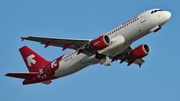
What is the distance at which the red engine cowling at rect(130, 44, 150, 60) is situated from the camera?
57.7 metres

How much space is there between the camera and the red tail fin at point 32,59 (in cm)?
6129

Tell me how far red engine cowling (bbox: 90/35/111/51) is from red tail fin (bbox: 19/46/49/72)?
1055cm

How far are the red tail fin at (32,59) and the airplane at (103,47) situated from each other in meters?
1.94

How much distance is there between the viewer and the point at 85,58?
181ft

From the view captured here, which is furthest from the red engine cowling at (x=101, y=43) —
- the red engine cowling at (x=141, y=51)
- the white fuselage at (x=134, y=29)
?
the red engine cowling at (x=141, y=51)

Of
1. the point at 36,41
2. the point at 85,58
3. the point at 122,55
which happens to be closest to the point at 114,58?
the point at 122,55

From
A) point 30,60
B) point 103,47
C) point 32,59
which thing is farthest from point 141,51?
point 30,60

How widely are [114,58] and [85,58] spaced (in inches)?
197

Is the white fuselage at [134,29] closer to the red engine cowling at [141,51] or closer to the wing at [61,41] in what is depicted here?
the wing at [61,41]

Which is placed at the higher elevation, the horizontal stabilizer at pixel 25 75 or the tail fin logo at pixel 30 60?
the tail fin logo at pixel 30 60

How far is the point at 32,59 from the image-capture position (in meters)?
62.5

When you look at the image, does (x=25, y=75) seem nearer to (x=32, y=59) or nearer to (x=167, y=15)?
(x=32, y=59)

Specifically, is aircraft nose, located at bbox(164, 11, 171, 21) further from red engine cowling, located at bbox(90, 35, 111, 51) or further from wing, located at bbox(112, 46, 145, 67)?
wing, located at bbox(112, 46, 145, 67)

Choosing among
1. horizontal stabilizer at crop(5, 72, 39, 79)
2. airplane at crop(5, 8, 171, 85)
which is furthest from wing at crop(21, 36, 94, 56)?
horizontal stabilizer at crop(5, 72, 39, 79)
